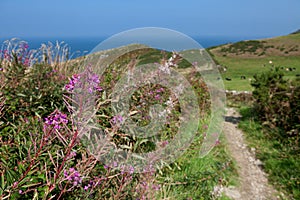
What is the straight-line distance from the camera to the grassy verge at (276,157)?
12.4 feet

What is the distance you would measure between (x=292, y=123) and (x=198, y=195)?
3320 mm

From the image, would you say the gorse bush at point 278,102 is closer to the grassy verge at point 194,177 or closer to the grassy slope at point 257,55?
the grassy verge at point 194,177

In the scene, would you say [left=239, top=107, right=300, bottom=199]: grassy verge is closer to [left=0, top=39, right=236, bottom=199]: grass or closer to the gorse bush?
the gorse bush

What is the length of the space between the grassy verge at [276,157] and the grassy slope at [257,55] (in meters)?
11.0

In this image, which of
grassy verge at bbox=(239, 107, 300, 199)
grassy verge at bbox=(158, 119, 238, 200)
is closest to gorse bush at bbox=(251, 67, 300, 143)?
grassy verge at bbox=(239, 107, 300, 199)

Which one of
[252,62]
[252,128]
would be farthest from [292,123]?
[252,62]

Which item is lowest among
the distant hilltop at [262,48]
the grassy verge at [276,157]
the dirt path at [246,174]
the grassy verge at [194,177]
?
the dirt path at [246,174]

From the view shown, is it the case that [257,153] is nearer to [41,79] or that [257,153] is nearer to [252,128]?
[252,128]

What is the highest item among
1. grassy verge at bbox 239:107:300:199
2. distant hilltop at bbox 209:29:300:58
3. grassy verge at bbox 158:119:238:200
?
distant hilltop at bbox 209:29:300:58

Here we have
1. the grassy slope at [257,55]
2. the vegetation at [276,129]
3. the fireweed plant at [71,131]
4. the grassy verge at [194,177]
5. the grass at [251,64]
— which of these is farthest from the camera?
the grassy slope at [257,55]

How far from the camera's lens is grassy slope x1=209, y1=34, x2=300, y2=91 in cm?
1818

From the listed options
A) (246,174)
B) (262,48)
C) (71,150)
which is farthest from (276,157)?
(262,48)

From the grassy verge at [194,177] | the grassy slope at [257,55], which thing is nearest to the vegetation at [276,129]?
the grassy verge at [194,177]

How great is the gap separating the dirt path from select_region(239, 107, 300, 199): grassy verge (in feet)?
0.39
